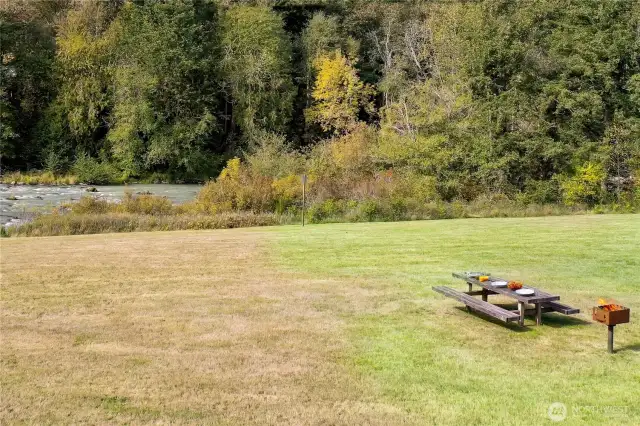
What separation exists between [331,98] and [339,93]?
716 mm

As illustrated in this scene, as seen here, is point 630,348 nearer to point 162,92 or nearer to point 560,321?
point 560,321

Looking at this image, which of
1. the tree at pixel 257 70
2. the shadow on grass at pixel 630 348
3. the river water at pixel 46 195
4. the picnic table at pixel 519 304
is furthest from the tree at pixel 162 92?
the shadow on grass at pixel 630 348

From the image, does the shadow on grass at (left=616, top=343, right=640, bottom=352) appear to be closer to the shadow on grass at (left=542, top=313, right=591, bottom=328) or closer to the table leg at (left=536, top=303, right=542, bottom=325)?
the shadow on grass at (left=542, top=313, right=591, bottom=328)

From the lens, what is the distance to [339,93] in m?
41.8

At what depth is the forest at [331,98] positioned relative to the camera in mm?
27266

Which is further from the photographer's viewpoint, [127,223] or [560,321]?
[127,223]

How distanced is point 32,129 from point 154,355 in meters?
40.6

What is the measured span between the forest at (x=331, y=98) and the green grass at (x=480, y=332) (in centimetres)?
942

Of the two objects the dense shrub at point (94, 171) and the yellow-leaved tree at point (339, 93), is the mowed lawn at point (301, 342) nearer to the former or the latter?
the dense shrub at point (94, 171)

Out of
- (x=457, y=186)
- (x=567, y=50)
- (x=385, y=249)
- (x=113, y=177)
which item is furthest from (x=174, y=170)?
(x=385, y=249)

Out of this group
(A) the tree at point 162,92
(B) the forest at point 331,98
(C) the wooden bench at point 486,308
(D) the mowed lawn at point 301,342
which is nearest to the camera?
(D) the mowed lawn at point 301,342

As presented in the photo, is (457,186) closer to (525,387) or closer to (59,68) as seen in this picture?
(525,387)

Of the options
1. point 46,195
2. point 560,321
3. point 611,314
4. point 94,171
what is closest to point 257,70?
point 94,171

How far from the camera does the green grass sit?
4891mm
